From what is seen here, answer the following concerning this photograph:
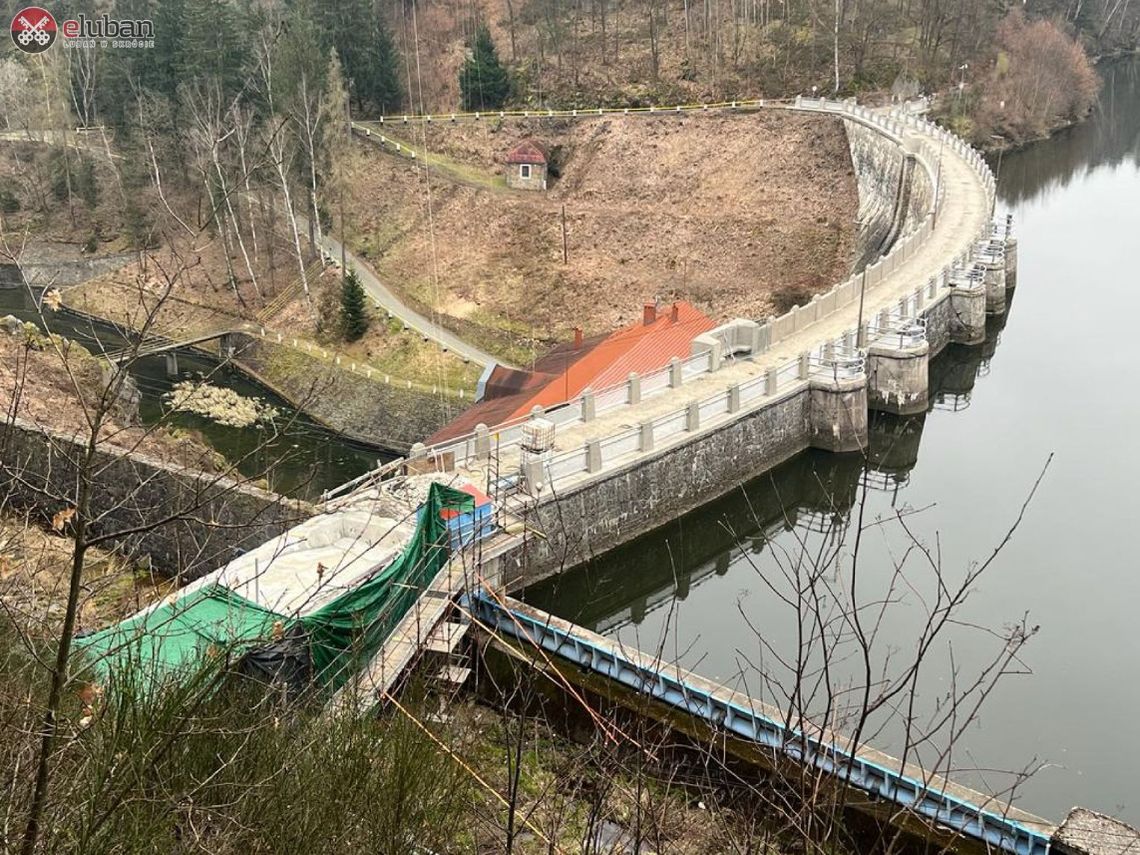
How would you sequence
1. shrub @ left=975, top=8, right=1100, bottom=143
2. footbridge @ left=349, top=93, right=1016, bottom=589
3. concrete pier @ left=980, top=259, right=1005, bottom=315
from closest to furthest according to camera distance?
footbridge @ left=349, top=93, right=1016, bottom=589, concrete pier @ left=980, top=259, right=1005, bottom=315, shrub @ left=975, top=8, right=1100, bottom=143

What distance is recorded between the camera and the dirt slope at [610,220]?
46656 millimetres

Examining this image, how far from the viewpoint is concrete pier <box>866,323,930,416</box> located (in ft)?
90.6

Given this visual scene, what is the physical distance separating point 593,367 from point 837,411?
6.06m

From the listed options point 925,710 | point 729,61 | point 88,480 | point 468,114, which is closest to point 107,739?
point 88,480

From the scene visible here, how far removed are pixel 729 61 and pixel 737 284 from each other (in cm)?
2462

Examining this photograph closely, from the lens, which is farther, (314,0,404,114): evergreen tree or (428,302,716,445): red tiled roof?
(314,0,404,114): evergreen tree

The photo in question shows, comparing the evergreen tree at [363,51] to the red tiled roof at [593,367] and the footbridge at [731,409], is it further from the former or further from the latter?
the red tiled roof at [593,367]

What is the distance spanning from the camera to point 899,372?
27.7 metres

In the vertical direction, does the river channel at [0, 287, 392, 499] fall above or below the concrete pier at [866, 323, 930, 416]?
below

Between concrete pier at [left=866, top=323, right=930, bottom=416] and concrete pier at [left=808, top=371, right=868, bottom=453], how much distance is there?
193cm

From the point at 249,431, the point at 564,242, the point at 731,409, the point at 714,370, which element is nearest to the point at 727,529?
the point at 731,409

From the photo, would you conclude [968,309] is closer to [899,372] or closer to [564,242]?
[899,372]

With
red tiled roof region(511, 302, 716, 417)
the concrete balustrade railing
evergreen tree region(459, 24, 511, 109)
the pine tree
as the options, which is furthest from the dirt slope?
red tiled roof region(511, 302, 716, 417)

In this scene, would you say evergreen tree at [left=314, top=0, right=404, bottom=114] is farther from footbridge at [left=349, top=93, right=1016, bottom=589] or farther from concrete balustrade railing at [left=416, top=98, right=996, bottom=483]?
footbridge at [left=349, top=93, right=1016, bottom=589]
